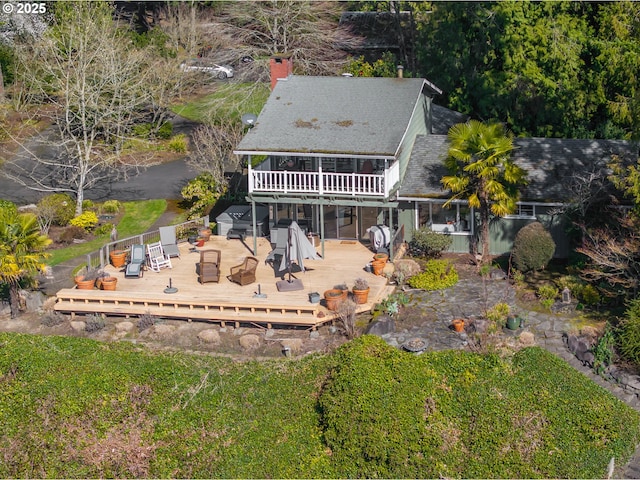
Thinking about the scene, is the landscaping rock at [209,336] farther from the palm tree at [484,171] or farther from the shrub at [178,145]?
the shrub at [178,145]

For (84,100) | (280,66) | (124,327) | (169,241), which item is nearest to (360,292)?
(124,327)

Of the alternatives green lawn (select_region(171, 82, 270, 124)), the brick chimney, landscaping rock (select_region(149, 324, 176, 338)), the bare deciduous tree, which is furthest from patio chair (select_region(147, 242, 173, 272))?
green lawn (select_region(171, 82, 270, 124))

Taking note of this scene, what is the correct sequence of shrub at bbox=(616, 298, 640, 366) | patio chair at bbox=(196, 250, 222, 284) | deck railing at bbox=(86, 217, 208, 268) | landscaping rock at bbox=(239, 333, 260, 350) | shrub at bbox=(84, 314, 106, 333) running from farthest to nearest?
deck railing at bbox=(86, 217, 208, 268) < patio chair at bbox=(196, 250, 222, 284) < shrub at bbox=(84, 314, 106, 333) < landscaping rock at bbox=(239, 333, 260, 350) < shrub at bbox=(616, 298, 640, 366)

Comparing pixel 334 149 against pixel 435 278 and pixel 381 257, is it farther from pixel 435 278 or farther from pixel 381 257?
pixel 435 278

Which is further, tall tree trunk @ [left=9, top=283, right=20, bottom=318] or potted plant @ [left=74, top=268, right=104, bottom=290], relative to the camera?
potted plant @ [left=74, top=268, right=104, bottom=290]

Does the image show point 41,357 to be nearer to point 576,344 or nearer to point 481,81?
point 576,344

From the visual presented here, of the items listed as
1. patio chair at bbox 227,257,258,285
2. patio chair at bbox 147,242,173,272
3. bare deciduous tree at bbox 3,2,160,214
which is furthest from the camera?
bare deciduous tree at bbox 3,2,160,214

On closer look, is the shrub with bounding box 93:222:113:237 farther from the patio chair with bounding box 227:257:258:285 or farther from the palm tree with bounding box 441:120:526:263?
the palm tree with bounding box 441:120:526:263
